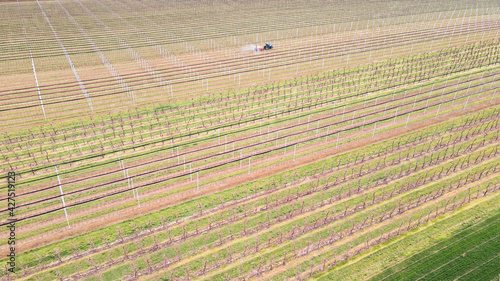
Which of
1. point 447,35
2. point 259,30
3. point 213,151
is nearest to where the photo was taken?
point 213,151

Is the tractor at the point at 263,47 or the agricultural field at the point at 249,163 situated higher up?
→ the tractor at the point at 263,47

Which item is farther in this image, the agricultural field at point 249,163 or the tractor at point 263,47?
the tractor at point 263,47

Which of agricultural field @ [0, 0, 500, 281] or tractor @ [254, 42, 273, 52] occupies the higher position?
tractor @ [254, 42, 273, 52]

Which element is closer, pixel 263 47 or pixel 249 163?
pixel 249 163

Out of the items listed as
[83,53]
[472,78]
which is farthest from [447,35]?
[83,53]

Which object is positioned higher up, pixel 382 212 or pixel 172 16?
pixel 172 16

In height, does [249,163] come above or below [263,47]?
below

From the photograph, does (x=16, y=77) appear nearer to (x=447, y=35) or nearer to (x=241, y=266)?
(x=241, y=266)

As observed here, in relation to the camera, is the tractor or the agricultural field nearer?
the agricultural field
